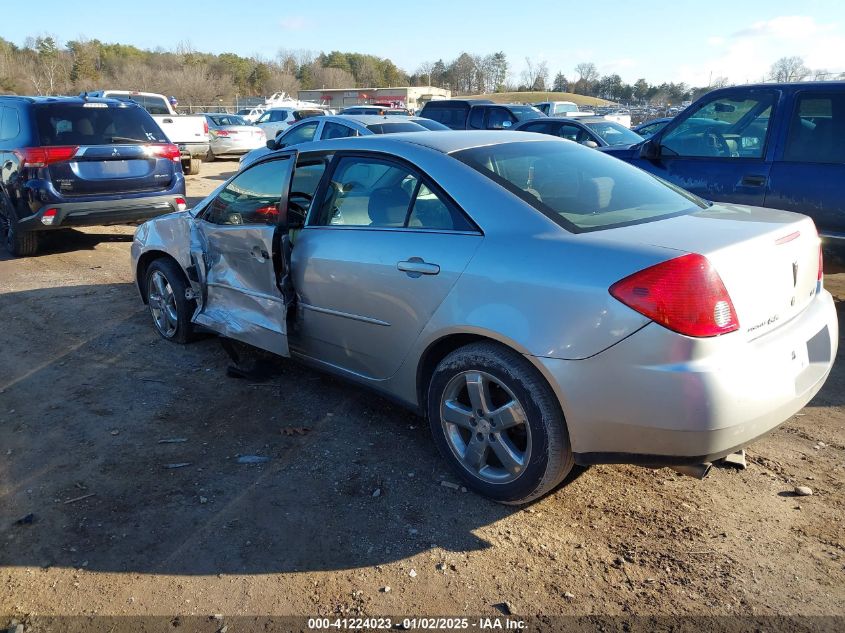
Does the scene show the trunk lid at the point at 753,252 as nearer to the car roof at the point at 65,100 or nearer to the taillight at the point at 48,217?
→ the taillight at the point at 48,217

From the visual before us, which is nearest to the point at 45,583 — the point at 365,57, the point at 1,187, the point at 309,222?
the point at 309,222

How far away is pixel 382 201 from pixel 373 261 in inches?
14.7

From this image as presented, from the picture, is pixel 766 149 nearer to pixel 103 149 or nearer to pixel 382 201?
pixel 382 201

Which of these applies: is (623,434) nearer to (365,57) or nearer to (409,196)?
(409,196)

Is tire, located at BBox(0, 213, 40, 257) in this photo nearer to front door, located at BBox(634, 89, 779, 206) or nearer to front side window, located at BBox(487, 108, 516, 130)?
front door, located at BBox(634, 89, 779, 206)

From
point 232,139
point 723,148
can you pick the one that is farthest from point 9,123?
point 232,139

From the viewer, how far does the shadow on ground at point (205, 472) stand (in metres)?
2.88

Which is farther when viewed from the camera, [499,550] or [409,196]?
[409,196]

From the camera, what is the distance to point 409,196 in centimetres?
347

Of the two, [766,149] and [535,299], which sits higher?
[766,149]

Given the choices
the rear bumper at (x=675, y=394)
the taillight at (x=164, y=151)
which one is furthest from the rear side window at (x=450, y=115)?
the rear bumper at (x=675, y=394)

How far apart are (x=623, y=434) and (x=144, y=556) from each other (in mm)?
2049

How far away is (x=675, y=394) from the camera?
2467 mm

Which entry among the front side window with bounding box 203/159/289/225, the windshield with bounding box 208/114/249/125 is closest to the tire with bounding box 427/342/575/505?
the front side window with bounding box 203/159/289/225
